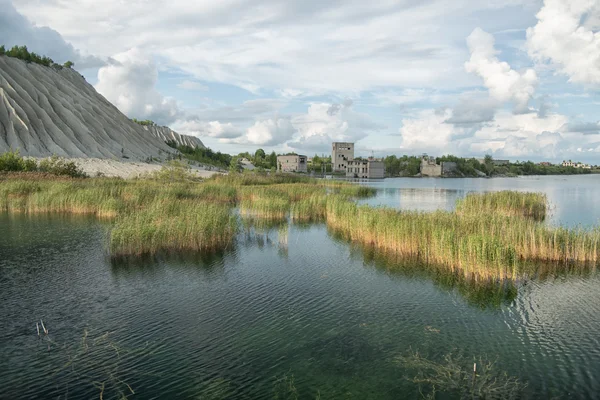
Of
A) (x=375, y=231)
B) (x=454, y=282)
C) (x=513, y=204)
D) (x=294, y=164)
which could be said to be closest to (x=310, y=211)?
(x=375, y=231)

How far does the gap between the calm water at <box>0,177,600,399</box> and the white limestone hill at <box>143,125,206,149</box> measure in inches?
3535

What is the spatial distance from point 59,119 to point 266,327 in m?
58.1

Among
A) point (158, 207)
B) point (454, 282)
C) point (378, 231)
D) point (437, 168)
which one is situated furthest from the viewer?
point (437, 168)

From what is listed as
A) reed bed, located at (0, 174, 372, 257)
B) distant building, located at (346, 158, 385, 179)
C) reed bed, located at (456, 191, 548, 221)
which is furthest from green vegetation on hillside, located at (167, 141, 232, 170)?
reed bed, located at (456, 191, 548, 221)

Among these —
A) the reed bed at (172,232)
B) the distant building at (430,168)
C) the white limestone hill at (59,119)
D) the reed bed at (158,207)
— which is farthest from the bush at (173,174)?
the distant building at (430,168)

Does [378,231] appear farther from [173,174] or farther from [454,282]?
[173,174]

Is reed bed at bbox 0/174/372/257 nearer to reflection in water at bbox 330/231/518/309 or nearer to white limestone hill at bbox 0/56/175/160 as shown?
reflection in water at bbox 330/231/518/309

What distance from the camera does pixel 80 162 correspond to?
160 ft

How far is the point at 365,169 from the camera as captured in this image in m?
115

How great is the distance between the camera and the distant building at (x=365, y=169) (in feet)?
372

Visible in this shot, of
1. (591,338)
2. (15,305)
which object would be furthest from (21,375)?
(591,338)

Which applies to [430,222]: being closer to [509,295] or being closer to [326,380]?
[509,295]

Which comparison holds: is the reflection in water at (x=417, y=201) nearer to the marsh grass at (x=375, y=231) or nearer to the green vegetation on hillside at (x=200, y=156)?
the marsh grass at (x=375, y=231)

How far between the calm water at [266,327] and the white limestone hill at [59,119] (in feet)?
134
